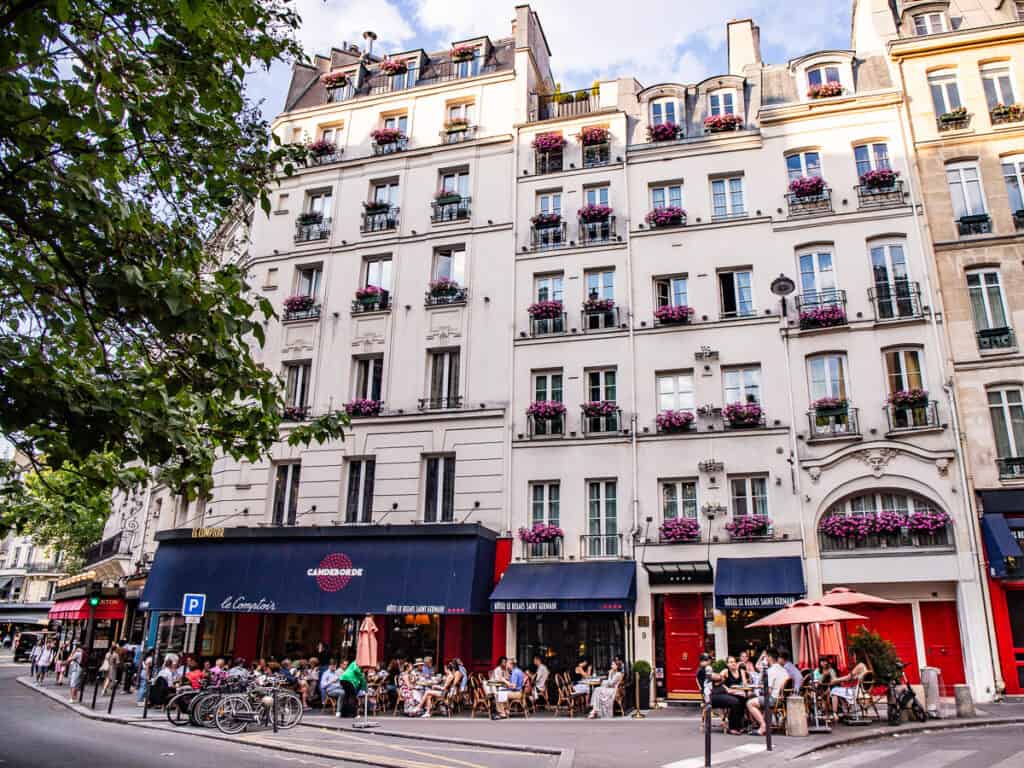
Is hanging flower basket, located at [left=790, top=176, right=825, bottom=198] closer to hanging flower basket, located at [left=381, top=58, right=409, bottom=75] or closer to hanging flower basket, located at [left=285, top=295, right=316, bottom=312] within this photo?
hanging flower basket, located at [left=381, top=58, right=409, bottom=75]

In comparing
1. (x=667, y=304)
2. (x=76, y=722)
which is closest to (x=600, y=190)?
(x=667, y=304)

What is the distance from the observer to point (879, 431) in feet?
69.7

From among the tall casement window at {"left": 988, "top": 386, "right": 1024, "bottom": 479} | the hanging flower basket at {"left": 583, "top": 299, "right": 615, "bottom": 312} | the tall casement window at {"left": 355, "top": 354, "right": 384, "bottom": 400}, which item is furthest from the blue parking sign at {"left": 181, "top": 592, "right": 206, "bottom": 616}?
the tall casement window at {"left": 988, "top": 386, "right": 1024, "bottom": 479}

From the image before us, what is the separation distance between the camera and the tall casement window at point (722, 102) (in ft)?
86.6

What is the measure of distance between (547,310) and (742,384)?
21.0ft

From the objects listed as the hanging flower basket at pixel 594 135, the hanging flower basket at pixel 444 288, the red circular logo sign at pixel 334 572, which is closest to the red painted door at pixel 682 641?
the red circular logo sign at pixel 334 572

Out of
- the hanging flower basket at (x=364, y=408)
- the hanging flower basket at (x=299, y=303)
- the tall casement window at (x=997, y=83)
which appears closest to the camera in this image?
the tall casement window at (x=997, y=83)

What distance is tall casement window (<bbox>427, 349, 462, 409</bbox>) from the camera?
25.4 metres

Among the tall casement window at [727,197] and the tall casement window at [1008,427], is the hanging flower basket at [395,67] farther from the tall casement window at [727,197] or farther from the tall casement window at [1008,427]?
the tall casement window at [1008,427]

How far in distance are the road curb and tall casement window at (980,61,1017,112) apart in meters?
17.4

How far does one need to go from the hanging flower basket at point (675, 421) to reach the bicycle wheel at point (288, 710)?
1211 cm

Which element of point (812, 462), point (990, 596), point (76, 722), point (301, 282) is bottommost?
point (76, 722)

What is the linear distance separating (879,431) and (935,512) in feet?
8.02

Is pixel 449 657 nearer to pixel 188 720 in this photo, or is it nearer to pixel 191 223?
pixel 188 720
